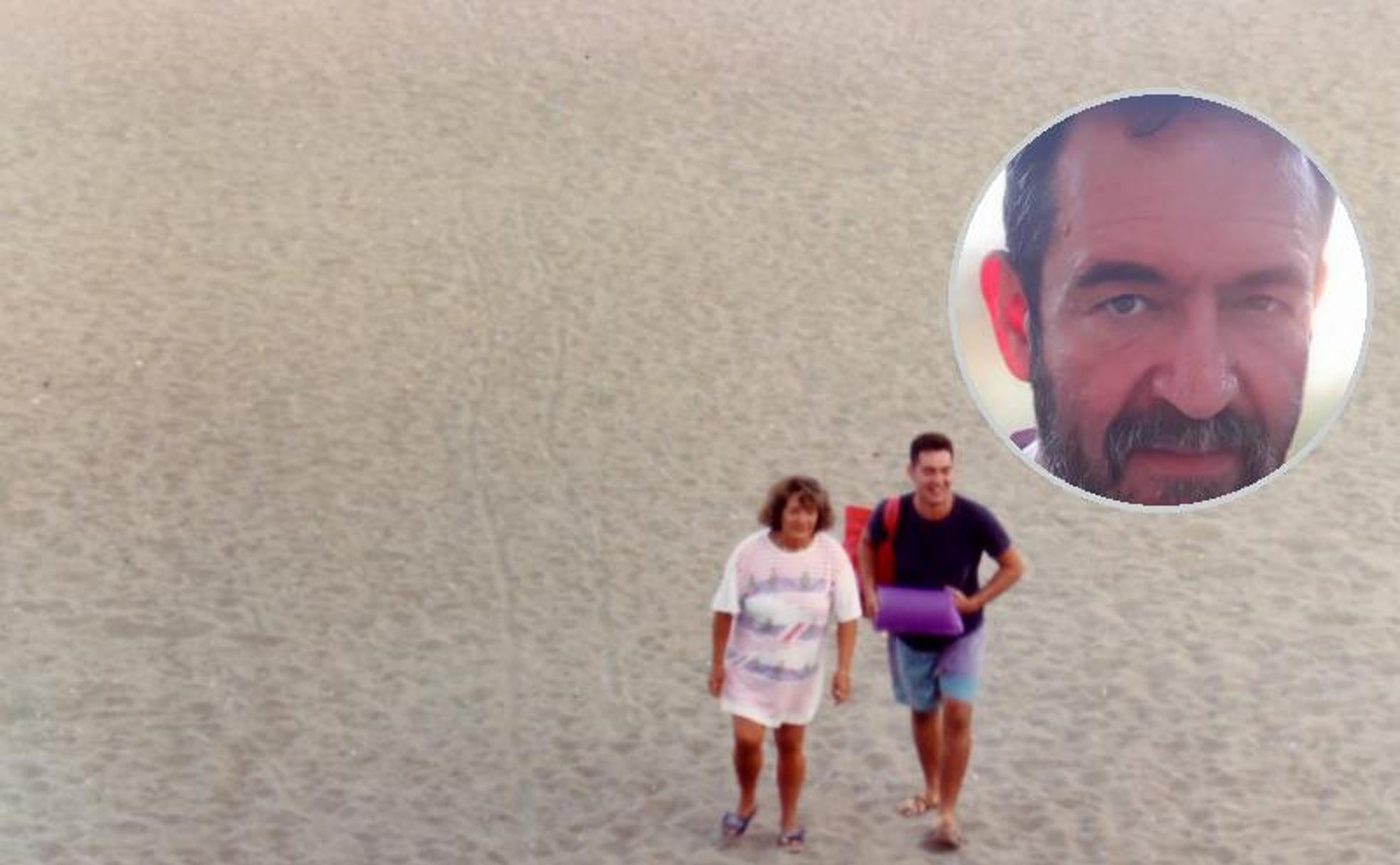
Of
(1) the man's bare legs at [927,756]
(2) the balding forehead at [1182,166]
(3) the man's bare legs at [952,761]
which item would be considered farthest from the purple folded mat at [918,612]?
(2) the balding forehead at [1182,166]

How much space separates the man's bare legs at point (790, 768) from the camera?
26.9ft

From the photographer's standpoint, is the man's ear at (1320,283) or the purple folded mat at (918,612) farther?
the purple folded mat at (918,612)

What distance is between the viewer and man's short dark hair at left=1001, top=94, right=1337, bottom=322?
7742 mm

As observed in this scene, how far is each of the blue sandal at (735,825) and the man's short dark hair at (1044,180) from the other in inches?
81.3

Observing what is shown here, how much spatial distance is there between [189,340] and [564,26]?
4.71m

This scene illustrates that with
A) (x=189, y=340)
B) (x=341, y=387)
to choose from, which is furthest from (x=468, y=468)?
(x=189, y=340)

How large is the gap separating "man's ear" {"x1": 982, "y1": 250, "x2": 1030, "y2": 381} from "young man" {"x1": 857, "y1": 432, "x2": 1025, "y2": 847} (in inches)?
16.1

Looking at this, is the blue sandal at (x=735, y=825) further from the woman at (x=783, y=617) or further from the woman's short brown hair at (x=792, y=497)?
the woman's short brown hair at (x=792, y=497)

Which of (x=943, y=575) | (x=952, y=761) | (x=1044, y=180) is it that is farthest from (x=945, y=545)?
(x=1044, y=180)

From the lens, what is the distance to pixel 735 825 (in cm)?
844

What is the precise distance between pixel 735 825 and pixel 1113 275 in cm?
235

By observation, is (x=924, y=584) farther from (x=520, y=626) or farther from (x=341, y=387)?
(x=341, y=387)

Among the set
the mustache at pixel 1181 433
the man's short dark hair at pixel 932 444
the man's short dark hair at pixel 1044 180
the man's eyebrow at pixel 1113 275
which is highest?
the man's short dark hair at pixel 1044 180

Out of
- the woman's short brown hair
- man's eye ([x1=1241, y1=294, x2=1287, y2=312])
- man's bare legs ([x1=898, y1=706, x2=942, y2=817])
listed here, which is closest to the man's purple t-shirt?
the woman's short brown hair
